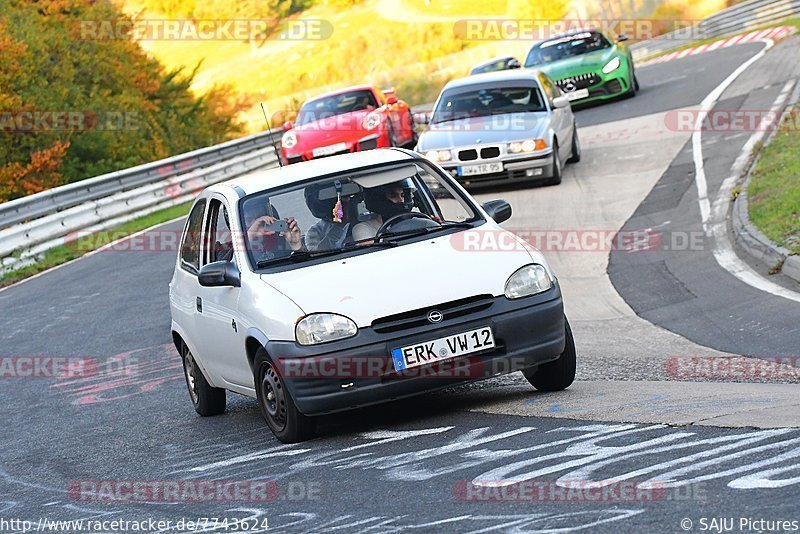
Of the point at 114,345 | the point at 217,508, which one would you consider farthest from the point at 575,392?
the point at 114,345

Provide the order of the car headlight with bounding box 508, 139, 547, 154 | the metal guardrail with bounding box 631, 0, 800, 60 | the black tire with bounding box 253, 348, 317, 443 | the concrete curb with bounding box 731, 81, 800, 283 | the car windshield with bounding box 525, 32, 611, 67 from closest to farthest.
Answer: the black tire with bounding box 253, 348, 317, 443
the concrete curb with bounding box 731, 81, 800, 283
the car headlight with bounding box 508, 139, 547, 154
the car windshield with bounding box 525, 32, 611, 67
the metal guardrail with bounding box 631, 0, 800, 60

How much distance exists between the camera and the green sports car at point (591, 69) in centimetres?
2855

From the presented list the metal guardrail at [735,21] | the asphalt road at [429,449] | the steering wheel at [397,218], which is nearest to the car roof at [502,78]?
the asphalt road at [429,449]

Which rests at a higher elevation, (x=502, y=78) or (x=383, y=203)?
(x=383, y=203)

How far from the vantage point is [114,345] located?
44.4 feet

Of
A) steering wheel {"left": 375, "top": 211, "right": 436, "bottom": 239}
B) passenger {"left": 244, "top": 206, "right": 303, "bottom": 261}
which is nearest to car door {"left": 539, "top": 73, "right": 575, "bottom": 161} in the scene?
steering wheel {"left": 375, "top": 211, "right": 436, "bottom": 239}

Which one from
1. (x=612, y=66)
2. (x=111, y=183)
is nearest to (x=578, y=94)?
(x=612, y=66)

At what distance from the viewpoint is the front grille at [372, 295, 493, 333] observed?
740 centimetres

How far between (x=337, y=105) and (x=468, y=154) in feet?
19.8

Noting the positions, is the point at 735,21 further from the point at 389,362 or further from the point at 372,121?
the point at 389,362

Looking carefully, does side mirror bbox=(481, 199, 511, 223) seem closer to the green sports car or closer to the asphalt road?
the asphalt road

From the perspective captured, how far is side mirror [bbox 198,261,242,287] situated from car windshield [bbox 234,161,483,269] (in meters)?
0.13

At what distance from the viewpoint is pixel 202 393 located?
9445 millimetres

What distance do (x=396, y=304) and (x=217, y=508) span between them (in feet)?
5.12
